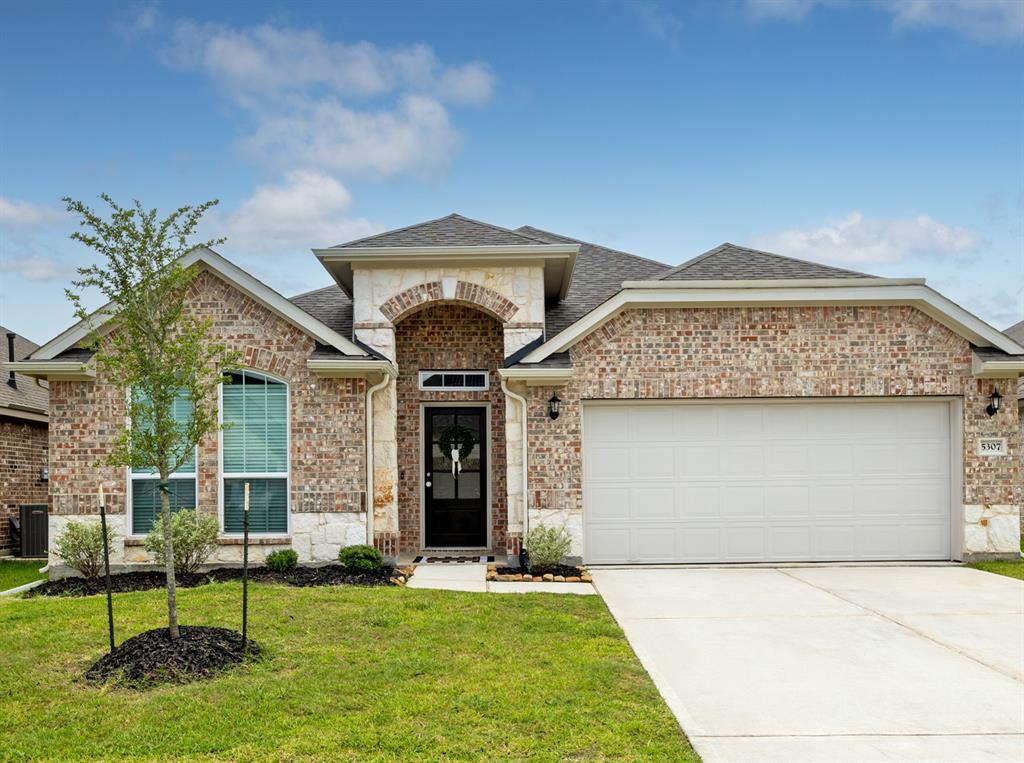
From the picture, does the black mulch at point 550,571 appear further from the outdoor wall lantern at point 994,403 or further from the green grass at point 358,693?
the outdoor wall lantern at point 994,403

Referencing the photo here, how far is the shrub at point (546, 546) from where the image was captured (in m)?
10.6

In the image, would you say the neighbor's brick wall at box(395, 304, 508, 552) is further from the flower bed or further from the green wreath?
the flower bed

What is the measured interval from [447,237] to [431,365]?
2.15 meters

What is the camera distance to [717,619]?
8125 mm

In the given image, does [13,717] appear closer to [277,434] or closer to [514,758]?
[514,758]

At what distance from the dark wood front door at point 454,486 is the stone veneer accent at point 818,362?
2383mm

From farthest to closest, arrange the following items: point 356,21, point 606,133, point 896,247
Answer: point 896,247 → point 606,133 → point 356,21

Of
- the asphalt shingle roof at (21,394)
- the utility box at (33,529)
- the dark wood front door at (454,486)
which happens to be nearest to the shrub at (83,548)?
the asphalt shingle roof at (21,394)

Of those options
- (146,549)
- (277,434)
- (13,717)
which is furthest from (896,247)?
(13,717)

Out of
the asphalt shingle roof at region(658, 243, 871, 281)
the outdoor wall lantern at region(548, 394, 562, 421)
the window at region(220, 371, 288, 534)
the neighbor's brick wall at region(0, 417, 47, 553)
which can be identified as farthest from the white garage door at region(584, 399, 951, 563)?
the neighbor's brick wall at region(0, 417, 47, 553)

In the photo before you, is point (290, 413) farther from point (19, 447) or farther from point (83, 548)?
point (19, 447)

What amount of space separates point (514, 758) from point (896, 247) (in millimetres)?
23415

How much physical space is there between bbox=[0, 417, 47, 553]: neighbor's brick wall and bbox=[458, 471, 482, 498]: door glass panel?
873cm

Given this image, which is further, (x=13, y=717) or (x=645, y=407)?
(x=645, y=407)
